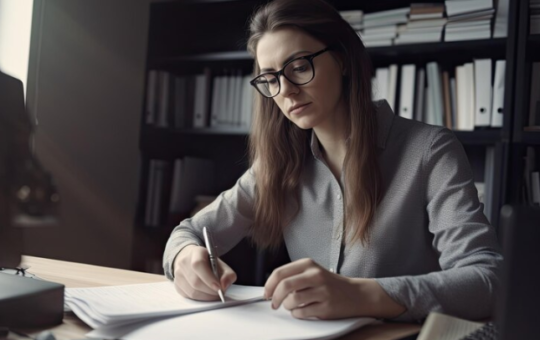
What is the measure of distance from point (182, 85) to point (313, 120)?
5.07ft

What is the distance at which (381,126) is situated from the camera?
139 cm

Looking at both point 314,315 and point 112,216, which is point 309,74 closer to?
point 314,315

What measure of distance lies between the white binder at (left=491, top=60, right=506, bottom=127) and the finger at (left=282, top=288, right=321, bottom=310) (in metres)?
1.56

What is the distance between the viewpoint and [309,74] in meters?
1.36

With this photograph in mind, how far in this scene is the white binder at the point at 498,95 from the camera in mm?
2145

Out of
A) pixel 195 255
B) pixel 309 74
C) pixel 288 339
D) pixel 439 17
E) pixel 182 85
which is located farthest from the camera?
pixel 182 85

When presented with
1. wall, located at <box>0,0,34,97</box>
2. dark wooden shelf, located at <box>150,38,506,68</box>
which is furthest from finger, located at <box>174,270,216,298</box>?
wall, located at <box>0,0,34,97</box>

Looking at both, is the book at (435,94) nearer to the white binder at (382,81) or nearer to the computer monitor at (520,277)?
the white binder at (382,81)

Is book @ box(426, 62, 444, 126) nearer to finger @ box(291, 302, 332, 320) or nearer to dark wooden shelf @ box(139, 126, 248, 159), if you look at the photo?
dark wooden shelf @ box(139, 126, 248, 159)

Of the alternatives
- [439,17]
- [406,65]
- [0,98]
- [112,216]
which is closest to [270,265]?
[112,216]

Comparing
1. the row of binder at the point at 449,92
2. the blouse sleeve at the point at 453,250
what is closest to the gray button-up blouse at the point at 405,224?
the blouse sleeve at the point at 453,250

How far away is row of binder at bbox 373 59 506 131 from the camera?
2.18 meters

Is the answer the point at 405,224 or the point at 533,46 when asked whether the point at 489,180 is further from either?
the point at 405,224

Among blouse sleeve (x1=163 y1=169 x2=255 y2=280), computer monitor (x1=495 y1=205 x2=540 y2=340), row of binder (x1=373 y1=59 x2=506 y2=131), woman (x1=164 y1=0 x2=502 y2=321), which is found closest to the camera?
computer monitor (x1=495 y1=205 x2=540 y2=340)
